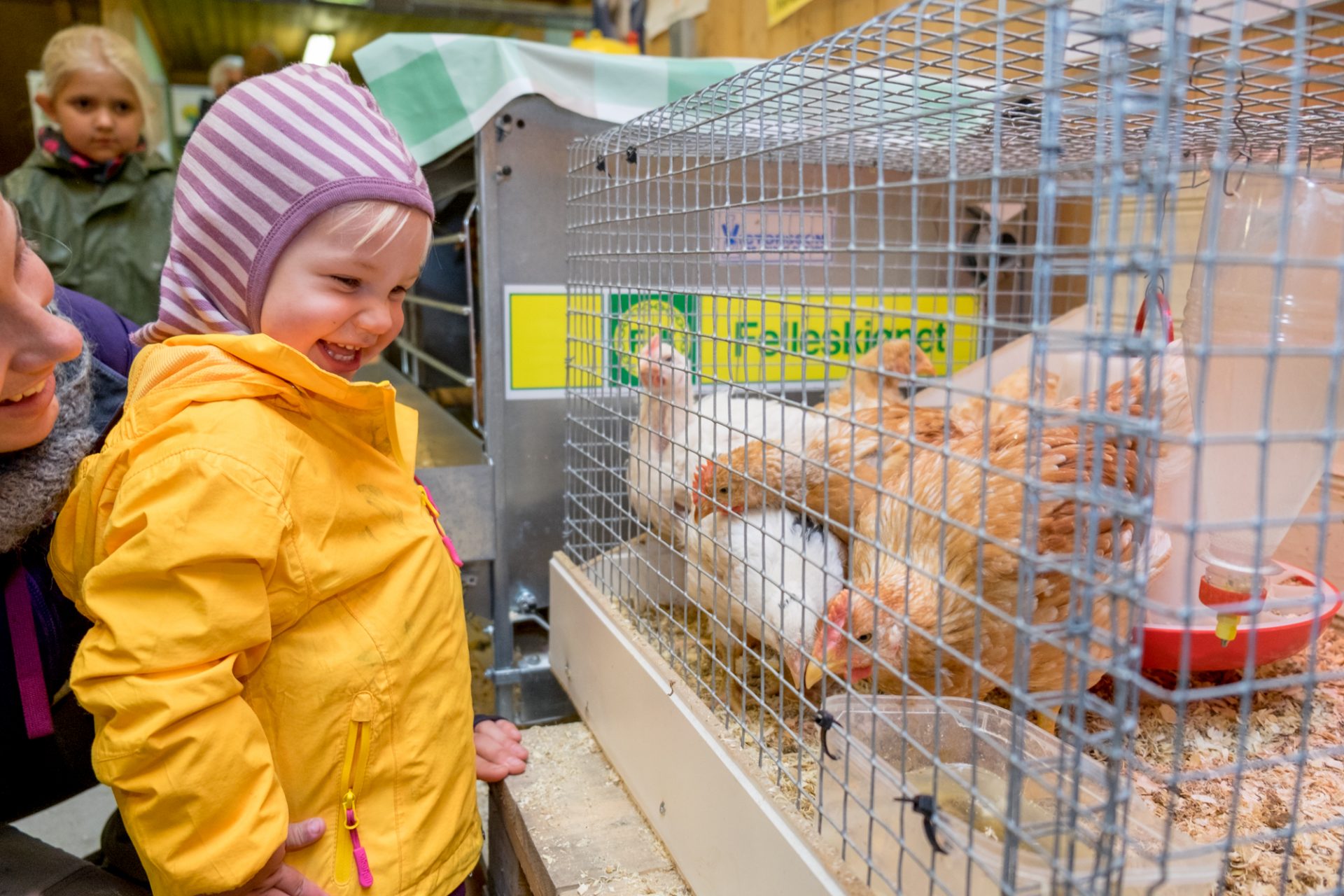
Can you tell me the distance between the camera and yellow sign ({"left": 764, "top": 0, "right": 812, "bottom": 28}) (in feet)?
7.06

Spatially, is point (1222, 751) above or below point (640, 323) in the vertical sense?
below

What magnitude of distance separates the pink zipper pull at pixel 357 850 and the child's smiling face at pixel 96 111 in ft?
6.03

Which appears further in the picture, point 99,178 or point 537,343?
point 99,178

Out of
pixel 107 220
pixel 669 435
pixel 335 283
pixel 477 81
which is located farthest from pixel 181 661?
pixel 107 220

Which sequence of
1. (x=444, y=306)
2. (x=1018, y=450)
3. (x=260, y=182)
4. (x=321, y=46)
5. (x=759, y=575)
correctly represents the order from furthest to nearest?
(x=321, y=46) < (x=444, y=306) < (x=759, y=575) < (x=1018, y=450) < (x=260, y=182)

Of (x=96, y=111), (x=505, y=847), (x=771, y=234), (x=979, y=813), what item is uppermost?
(x=96, y=111)

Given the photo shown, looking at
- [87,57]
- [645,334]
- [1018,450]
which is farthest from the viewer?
[87,57]

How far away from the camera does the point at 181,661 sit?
0.71m

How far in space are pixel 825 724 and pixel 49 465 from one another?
0.74m

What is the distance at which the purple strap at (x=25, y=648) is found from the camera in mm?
871

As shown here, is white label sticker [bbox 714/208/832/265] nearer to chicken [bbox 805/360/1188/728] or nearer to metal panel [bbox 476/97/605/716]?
chicken [bbox 805/360/1188/728]

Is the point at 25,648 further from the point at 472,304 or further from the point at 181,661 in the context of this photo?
the point at 472,304

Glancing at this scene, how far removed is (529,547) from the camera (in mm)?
1619

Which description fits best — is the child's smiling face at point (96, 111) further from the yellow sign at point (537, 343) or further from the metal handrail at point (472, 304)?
the yellow sign at point (537, 343)
